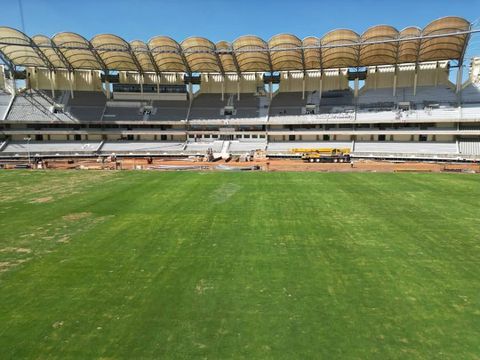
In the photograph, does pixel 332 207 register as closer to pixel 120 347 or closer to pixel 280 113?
pixel 120 347

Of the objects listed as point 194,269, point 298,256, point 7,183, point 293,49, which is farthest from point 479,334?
point 293,49

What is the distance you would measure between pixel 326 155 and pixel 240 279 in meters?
41.9

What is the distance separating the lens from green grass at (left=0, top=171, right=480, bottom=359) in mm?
7816

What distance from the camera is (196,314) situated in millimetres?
9008

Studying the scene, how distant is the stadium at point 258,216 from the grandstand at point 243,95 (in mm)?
381

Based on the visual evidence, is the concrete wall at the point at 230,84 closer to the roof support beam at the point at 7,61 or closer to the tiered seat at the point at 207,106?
the tiered seat at the point at 207,106

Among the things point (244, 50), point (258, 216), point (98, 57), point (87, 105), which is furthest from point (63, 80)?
point (258, 216)

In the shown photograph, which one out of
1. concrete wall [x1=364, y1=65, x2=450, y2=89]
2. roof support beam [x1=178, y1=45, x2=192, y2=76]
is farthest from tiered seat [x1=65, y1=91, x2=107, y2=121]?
concrete wall [x1=364, y1=65, x2=450, y2=89]

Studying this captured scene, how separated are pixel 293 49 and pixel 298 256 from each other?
152 ft

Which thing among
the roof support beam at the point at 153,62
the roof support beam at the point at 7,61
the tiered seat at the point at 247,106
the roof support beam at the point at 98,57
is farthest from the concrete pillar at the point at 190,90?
the roof support beam at the point at 7,61

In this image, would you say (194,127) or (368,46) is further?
(194,127)

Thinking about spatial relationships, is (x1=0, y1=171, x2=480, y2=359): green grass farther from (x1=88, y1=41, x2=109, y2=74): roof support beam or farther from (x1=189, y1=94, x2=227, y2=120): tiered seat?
(x1=189, y1=94, x2=227, y2=120): tiered seat

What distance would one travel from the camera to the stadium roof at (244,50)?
1944 inches

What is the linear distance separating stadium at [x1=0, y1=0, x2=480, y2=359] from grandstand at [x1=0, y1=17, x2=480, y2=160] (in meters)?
0.38
